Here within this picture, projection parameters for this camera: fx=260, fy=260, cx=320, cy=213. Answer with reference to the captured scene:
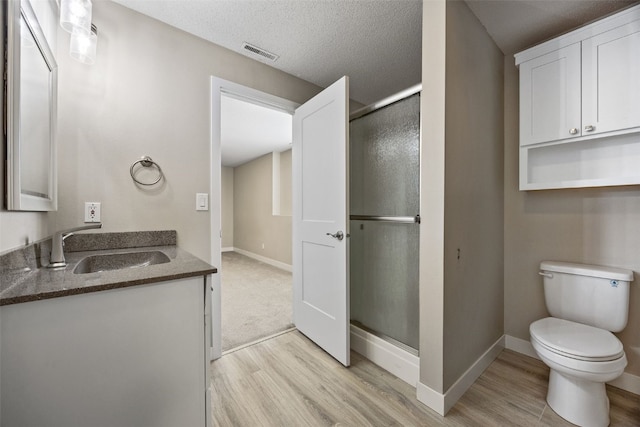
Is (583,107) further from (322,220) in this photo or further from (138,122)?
(138,122)

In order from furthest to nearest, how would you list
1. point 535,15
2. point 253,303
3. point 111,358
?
1. point 253,303
2. point 535,15
3. point 111,358

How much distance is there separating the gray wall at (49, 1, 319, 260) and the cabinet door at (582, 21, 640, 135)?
2.36 meters

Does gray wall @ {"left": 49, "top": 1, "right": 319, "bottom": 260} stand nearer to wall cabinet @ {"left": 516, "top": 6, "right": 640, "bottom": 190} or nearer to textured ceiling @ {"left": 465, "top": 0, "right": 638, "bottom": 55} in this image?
textured ceiling @ {"left": 465, "top": 0, "right": 638, "bottom": 55}

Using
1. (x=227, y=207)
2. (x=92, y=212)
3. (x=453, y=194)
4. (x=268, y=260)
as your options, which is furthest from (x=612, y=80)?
(x=227, y=207)

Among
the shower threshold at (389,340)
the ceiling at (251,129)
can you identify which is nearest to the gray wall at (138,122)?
the ceiling at (251,129)

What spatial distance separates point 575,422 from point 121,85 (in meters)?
3.16

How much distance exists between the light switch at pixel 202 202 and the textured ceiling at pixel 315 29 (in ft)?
3.76

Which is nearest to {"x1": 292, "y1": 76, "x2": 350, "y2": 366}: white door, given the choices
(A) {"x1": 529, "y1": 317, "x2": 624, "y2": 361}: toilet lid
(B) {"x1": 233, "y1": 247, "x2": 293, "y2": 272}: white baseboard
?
(A) {"x1": 529, "y1": 317, "x2": 624, "y2": 361}: toilet lid

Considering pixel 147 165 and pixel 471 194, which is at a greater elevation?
pixel 147 165

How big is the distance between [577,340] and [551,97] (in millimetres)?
1503

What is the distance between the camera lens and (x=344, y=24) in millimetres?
1761

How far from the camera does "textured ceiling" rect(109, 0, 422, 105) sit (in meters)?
1.60

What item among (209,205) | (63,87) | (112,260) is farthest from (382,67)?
(112,260)

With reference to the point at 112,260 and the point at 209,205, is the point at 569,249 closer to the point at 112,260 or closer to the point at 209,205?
the point at 209,205
